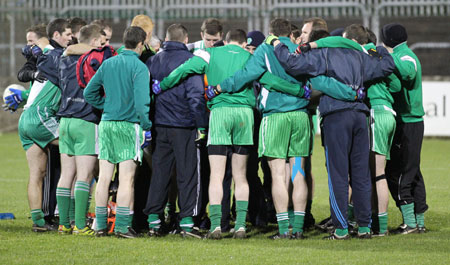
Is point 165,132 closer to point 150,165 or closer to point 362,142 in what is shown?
point 150,165

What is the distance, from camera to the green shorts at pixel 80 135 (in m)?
8.25

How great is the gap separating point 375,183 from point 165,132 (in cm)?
231

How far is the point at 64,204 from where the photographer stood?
8.43m

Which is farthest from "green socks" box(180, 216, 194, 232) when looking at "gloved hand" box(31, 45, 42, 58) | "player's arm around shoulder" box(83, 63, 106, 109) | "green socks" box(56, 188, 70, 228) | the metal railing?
the metal railing

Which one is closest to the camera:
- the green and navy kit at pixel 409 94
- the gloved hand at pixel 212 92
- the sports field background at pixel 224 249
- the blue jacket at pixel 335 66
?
the sports field background at pixel 224 249

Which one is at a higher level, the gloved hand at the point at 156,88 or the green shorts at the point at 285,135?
the gloved hand at the point at 156,88

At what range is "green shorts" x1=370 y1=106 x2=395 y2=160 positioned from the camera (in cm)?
828

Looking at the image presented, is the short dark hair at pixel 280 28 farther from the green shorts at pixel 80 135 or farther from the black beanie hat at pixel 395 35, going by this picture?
the green shorts at pixel 80 135

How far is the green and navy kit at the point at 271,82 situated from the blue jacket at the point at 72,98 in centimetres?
142

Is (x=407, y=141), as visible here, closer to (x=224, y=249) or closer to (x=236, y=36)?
(x=236, y=36)

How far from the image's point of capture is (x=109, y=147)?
317 inches

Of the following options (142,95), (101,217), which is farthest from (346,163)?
(101,217)

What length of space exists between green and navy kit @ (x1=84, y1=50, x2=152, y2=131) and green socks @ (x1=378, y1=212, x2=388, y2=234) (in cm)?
259

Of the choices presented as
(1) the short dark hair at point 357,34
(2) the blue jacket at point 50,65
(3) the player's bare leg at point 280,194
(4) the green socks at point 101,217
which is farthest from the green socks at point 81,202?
(1) the short dark hair at point 357,34
